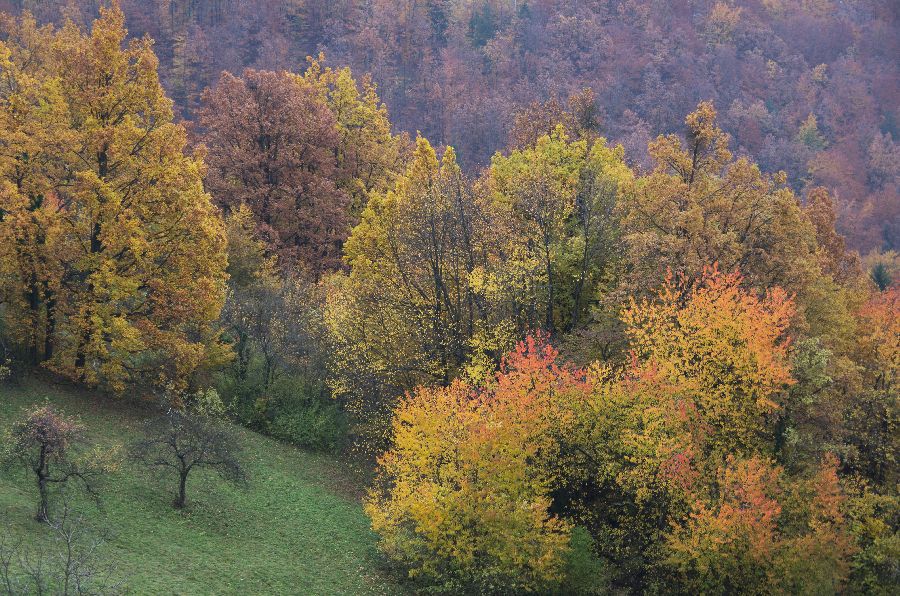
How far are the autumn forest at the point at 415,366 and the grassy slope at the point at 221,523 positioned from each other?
5.2 inches

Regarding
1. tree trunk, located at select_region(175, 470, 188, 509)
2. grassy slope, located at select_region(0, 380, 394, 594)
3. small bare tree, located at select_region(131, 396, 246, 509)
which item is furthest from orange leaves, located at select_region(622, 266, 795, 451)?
tree trunk, located at select_region(175, 470, 188, 509)

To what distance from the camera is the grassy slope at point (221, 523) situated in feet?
72.9

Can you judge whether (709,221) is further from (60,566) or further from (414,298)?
(60,566)

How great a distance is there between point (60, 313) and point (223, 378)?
8.07m

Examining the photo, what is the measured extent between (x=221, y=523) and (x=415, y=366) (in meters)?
10.1

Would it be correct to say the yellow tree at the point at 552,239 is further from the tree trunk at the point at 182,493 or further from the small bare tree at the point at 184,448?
the tree trunk at the point at 182,493

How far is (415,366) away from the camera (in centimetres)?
3312

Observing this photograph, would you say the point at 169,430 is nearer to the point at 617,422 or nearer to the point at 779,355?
the point at 617,422

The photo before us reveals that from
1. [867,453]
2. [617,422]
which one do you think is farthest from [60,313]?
[867,453]

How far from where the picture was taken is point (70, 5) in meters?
90.5

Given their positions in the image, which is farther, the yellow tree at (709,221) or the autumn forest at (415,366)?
the yellow tree at (709,221)

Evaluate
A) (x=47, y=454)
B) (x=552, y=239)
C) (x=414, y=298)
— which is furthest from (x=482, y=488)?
(x=552, y=239)

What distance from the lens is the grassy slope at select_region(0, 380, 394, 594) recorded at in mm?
22219

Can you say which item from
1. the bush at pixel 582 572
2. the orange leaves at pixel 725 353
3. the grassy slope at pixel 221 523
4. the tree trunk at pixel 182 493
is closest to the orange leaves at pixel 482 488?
the bush at pixel 582 572
